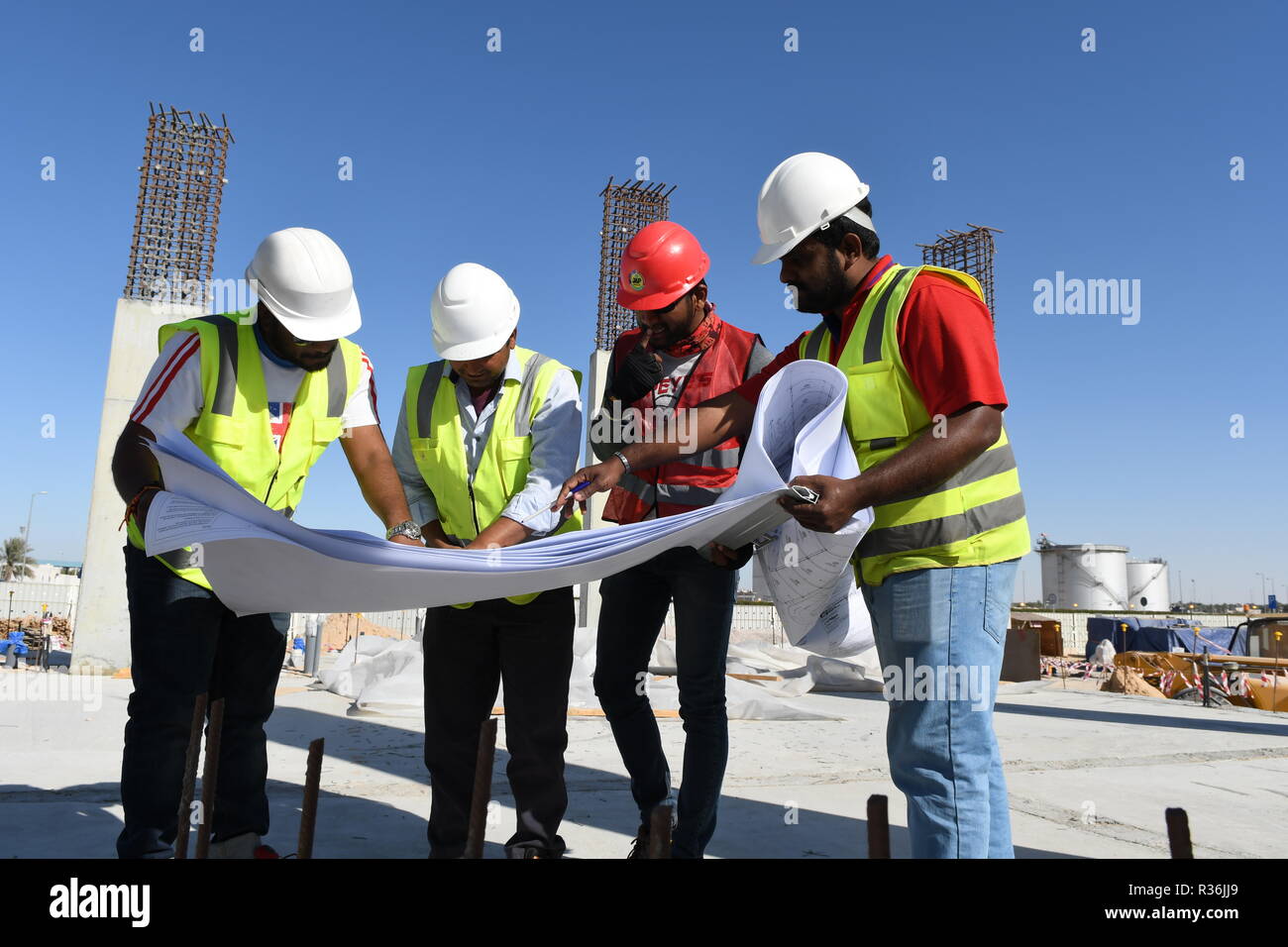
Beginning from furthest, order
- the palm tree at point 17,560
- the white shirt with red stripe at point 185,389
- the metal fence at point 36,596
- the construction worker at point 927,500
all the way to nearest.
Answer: the palm tree at point 17,560 → the metal fence at point 36,596 → the white shirt with red stripe at point 185,389 → the construction worker at point 927,500

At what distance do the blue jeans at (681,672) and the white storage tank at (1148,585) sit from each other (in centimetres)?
5055

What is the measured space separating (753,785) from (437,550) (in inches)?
107

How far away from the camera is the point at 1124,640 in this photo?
73.4 feet

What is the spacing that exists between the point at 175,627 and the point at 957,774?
1.93m

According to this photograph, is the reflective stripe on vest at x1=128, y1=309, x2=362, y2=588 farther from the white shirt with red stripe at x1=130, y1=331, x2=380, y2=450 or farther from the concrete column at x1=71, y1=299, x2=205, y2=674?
the concrete column at x1=71, y1=299, x2=205, y2=674

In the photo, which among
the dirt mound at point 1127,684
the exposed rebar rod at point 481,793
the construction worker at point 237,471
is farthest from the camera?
the dirt mound at point 1127,684

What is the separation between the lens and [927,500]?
6.12ft

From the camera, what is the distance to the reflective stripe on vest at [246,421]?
2.35 m

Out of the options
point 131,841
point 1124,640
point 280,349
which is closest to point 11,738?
point 131,841

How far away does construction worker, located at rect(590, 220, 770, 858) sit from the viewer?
2678 millimetres

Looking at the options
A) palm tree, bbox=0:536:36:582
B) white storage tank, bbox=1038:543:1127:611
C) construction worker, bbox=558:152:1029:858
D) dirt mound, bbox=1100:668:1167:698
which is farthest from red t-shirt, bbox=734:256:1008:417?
palm tree, bbox=0:536:36:582

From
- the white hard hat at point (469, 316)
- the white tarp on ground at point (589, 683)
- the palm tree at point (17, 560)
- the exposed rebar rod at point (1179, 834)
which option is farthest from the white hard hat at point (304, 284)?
the palm tree at point (17, 560)

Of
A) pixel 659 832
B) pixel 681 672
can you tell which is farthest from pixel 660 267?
pixel 659 832

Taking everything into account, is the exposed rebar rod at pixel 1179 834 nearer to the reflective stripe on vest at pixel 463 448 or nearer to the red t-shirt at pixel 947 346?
the red t-shirt at pixel 947 346
